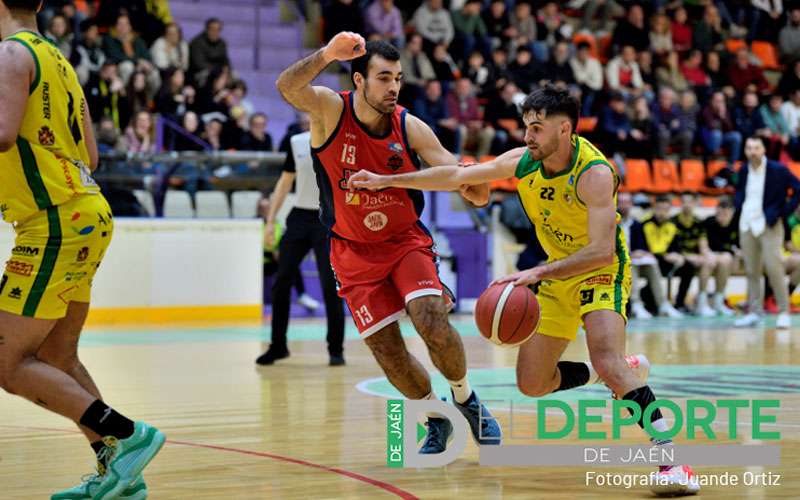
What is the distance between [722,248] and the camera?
18203 millimetres

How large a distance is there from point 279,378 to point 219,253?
595 centimetres

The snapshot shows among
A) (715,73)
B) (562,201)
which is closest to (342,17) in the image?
(715,73)

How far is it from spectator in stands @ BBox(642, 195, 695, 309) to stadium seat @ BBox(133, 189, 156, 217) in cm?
683

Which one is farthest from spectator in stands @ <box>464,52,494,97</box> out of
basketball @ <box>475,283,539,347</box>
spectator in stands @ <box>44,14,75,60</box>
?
basketball @ <box>475,283,539,347</box>

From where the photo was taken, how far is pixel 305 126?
1565 centimetres

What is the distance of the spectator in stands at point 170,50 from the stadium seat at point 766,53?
494 inches

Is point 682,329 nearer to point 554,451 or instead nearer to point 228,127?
point 228,127

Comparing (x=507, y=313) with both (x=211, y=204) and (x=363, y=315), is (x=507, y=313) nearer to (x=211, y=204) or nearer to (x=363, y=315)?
(x=363, y=315)

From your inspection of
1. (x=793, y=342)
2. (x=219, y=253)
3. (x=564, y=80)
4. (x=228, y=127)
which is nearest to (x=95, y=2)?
(x=228, y=127)

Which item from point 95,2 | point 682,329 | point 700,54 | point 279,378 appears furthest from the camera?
point 700,54

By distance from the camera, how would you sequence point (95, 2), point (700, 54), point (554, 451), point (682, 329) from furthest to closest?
point (700, 54) < point (95, 2) < point (682, 329) < point (554, 451)

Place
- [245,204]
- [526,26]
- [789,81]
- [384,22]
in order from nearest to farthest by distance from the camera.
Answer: [245,204] < [384,22] < [526,26] < [789,81]

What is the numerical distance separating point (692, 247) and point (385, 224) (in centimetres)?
1273

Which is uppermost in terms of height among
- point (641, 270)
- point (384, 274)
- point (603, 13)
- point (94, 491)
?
point (603, 13)
